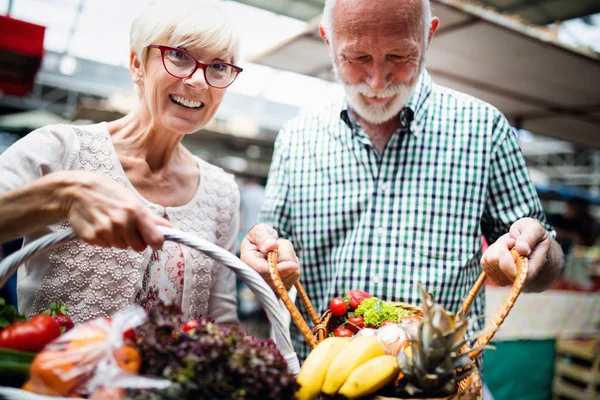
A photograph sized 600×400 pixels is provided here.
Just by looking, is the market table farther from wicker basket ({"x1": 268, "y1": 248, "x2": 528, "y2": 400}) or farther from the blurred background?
wicker basket ({"x1": 268, "y1": 248, "x2": 528, "y2": 400})

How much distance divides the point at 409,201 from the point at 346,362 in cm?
110

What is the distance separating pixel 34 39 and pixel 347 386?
12.4 ft

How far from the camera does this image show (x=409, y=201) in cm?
203

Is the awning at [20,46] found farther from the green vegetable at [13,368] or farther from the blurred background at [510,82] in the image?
the green vegetable at [13,368]

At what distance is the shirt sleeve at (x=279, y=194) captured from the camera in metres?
2.18

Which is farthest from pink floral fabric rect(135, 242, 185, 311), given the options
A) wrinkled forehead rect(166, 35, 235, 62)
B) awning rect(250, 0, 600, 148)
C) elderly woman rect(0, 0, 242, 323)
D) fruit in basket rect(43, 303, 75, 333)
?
awning rect(250, 0, 600, 148)

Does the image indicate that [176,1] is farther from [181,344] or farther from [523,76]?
[523,76]

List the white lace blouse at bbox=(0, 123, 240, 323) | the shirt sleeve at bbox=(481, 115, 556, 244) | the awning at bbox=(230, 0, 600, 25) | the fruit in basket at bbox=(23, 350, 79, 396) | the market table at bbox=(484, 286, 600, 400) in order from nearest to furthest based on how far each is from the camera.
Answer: the fruit in basket at bbox=(23, 350, 79, 396) → the white lace blouse at bbox=(0, 123, 240, 323) → the shirt sleeve at bbox=(481, 115, 556, 244) → the market table at bbox=(484, 286, 600, 400) → the awning at bbox=(230, 0, 600, 25)

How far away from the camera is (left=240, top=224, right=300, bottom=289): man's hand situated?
148 centimetres

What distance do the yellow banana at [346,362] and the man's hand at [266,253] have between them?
0.42m

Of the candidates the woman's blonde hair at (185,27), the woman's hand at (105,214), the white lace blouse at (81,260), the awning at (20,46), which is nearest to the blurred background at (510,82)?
the awning at (20,46)

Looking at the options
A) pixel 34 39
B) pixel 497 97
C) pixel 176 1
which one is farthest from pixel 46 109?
pixel 176 1

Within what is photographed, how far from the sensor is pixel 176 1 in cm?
166

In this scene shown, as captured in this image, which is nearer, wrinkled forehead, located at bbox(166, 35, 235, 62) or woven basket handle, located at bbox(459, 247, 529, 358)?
woven basket handle, located at bbox(459, 247, 529, 358)
